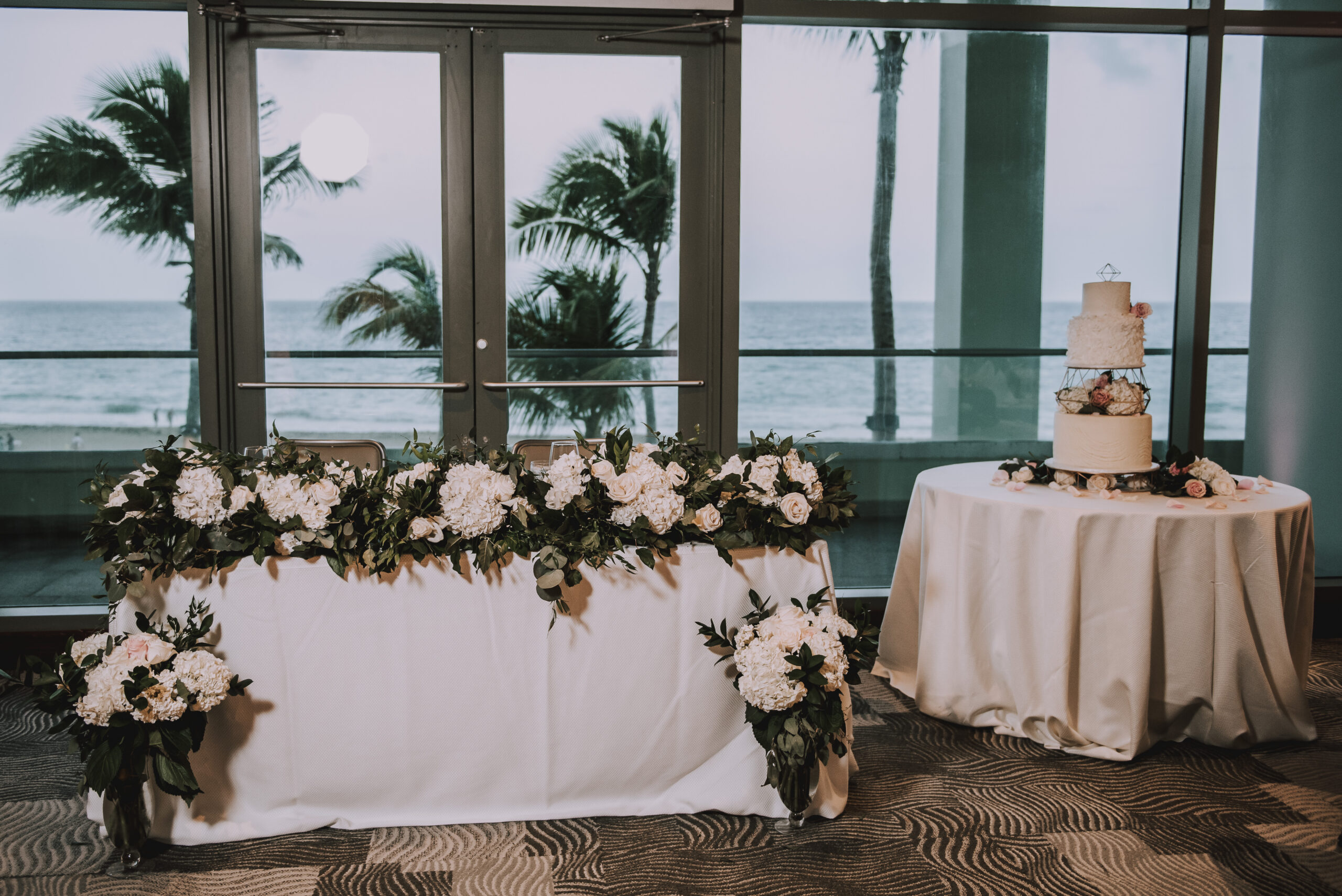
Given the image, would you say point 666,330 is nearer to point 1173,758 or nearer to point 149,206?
point 149,206

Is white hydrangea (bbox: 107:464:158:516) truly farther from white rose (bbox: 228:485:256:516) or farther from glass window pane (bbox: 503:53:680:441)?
glass window pane (bbox: 503:53:680:441)

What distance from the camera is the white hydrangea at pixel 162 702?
2148 millimetres

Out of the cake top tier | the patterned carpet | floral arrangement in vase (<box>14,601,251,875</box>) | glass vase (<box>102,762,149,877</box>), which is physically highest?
the cake top tier

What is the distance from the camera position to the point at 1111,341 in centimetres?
304

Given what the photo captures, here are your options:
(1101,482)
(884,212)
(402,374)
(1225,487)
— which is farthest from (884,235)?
(402,374)

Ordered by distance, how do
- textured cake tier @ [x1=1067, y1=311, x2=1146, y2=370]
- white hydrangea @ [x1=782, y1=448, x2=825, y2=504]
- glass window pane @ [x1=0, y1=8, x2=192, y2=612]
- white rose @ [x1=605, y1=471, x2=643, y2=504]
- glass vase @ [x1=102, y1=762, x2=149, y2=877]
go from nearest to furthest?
glass vase @ [x1=102, y1=762, x2=149, y2=877] → white rose @ [x1=605, y1=471, x2=643, y2=504] → white hydrangea @ [x1=782, y1=448, x2=825, y2=504] → textured cake tier @ [x1=1067, y1=311, x2=1146, y2=370] → glass window pane @ [x1=0, y1=8, x2=192, y2=612]

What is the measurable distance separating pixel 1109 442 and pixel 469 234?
258cm

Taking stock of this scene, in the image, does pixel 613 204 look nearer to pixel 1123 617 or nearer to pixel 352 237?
pixel 352 237

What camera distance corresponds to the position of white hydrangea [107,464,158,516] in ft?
7.52

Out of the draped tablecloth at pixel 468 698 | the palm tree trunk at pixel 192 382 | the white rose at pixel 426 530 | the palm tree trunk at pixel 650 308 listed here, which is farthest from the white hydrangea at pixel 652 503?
the palm tree trunk at pixel 192 382

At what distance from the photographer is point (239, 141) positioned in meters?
3.92

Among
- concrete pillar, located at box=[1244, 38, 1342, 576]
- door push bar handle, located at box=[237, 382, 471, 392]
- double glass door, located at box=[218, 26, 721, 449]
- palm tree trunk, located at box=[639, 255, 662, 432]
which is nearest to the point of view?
double glass door, located at box=[218, 26, 721, 449]

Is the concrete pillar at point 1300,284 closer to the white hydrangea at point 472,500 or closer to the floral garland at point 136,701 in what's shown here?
the white hydrangea at point 472,500

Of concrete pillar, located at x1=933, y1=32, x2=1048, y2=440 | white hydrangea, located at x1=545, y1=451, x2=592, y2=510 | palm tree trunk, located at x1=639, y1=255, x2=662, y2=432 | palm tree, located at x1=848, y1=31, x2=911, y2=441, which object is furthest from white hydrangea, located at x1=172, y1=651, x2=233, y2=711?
concrete pillar, located at x1=933, y1=32, x2=1048, y2=440
